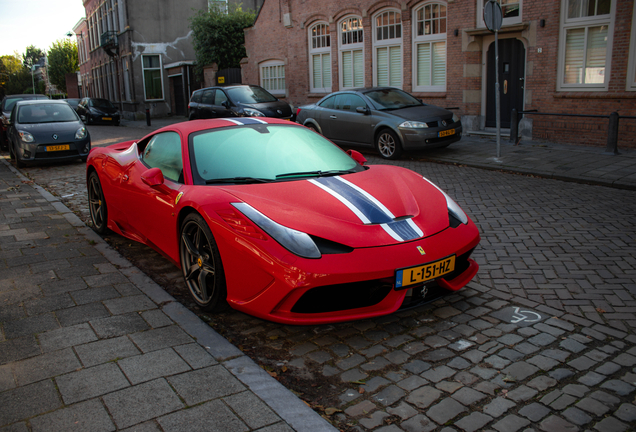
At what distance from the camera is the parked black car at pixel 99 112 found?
2833 cm

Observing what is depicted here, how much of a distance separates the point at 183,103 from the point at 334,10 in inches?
616

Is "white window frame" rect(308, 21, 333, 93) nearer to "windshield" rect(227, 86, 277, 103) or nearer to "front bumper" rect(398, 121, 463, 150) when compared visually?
"windshield" rect(227, 86, 277, 103)

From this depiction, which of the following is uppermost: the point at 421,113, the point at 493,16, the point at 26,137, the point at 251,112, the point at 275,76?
the point at 493,16

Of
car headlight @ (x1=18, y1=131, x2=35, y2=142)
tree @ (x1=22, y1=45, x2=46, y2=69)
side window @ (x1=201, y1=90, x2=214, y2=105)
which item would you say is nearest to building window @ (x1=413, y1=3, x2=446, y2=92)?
side window @ (x1=201, y1=90, x2=214, y2=105)

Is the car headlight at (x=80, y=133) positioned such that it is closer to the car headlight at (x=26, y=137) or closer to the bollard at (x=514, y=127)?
the car headlight at (x=26, y=137)

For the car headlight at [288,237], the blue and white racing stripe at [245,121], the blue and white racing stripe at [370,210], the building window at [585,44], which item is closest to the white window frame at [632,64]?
the building window at [585,44]

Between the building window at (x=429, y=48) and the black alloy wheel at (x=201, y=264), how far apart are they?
13438mm

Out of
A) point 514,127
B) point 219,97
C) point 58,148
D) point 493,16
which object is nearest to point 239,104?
point 219,97

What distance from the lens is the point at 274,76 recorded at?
2319 centimetres

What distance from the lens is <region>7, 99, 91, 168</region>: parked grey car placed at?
11617 mm

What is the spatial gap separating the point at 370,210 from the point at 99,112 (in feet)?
93.3

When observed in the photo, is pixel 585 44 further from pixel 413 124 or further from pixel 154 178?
pixel 154 178

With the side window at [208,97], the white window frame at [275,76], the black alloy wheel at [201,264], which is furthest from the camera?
the white window frame at [275,76]

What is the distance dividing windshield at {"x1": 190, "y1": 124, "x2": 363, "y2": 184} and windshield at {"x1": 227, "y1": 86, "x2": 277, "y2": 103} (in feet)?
39.4
